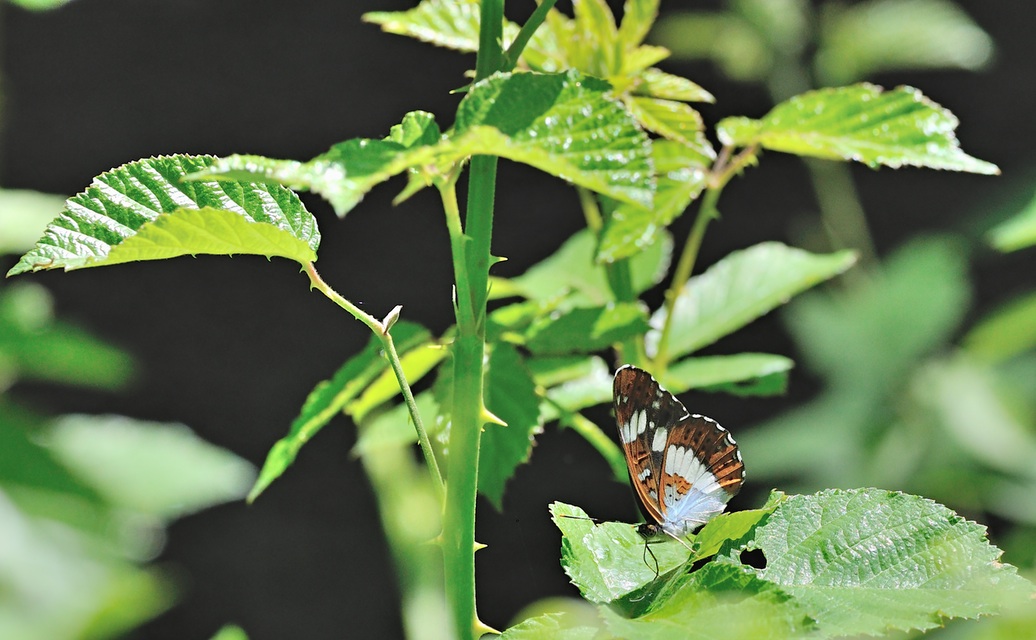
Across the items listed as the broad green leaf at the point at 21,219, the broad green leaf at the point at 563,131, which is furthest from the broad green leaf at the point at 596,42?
the broad green leaf at the point at 21,219

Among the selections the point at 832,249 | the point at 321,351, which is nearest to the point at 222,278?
the point at 321,351

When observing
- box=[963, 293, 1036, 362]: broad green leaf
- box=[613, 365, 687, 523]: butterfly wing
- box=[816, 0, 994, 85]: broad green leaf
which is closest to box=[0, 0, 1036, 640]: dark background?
box=[816, 0, 994, 85]: broad green leaf

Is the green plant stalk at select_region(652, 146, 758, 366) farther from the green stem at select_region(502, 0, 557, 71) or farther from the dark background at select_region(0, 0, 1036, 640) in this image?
the dark background at select_region(0, 0, 1036, 640)

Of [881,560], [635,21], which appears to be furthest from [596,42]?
[881,560]

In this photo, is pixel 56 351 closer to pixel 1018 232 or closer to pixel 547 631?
pixel 547 631

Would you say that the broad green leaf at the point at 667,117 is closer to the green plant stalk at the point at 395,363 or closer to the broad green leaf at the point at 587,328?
the broad green leaf at the point at 587,328
